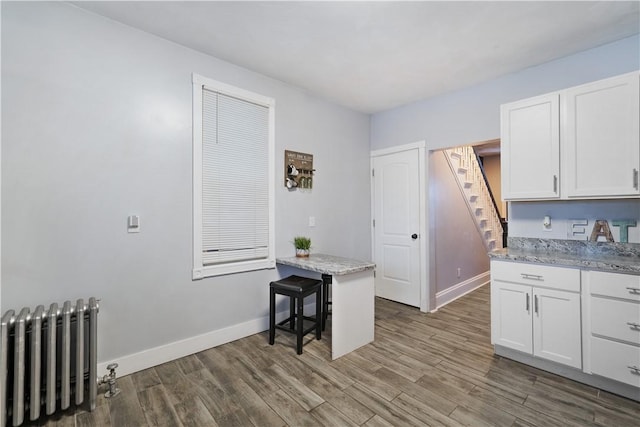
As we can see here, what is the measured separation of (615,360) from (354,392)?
1825 millimetres

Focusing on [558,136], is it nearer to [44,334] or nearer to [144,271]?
[144,271]

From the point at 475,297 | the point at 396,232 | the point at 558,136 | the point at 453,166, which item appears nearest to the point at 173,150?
the point at 396,232

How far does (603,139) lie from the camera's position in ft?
7.08

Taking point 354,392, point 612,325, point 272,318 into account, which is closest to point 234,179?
point 272,318

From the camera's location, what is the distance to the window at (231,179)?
2604mm

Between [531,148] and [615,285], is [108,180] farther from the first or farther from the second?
[615,285]

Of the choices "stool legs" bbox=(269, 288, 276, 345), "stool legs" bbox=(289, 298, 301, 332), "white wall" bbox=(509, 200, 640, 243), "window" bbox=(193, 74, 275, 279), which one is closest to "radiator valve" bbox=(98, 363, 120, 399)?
"window" bbox=(193, 74, 275, 279)

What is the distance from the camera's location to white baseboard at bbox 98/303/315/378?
7.27 ft

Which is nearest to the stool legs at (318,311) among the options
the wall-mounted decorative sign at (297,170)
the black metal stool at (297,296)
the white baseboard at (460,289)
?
the black metal stool at (297,296)

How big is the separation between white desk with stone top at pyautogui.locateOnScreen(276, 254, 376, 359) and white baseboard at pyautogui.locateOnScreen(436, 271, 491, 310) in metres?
1.60

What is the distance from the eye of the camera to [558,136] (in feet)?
7.69

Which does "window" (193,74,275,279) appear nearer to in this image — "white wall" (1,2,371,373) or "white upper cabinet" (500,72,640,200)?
"white wall" (1,2,371,373)

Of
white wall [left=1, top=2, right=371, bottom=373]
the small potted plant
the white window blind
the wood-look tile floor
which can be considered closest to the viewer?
the wood-look tile floor

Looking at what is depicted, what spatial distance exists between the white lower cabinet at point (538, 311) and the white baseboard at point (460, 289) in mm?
1405
